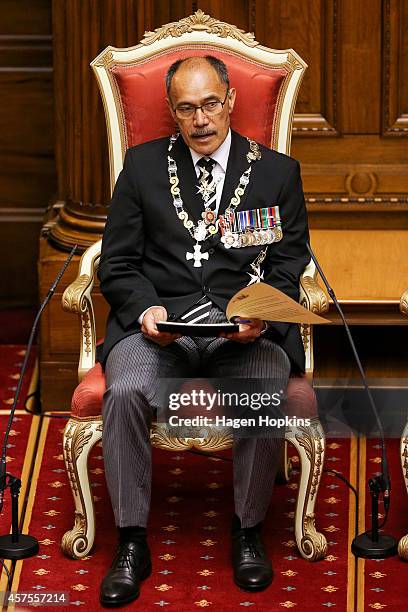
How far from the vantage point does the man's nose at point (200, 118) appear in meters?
3.87

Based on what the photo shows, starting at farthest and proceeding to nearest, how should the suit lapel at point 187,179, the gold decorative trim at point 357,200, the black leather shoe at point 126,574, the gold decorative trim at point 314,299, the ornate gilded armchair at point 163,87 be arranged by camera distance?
the gold decorative trim at point 357,200 → the ornate gilded armchair at point 163,87 → the suit lapel at point 187,179 → the gold decorative trim at point 314,299 → the black leather shoe at point 126,574

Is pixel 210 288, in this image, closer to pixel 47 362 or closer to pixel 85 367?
pixel 85 367

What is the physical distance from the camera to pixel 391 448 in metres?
4.58

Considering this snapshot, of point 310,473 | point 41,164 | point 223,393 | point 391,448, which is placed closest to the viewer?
point 223,393

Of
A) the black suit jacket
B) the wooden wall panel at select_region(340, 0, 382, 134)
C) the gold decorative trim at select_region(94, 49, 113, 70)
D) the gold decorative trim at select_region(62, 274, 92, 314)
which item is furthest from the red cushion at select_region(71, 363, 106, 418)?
the wooden wall panel at select_region(340, 0, 382, 134)

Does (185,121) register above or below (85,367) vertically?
above

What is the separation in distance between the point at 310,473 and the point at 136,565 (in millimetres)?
529

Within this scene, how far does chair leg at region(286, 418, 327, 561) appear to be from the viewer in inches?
150

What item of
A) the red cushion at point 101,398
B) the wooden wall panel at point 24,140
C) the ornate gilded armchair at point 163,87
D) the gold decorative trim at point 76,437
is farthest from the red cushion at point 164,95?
the wooden wall panel at point 24,140

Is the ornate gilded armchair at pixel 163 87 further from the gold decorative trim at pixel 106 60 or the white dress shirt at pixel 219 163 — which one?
the white dress shirt at pixel 219 163

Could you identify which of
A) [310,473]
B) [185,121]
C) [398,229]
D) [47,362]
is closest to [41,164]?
[47,362]

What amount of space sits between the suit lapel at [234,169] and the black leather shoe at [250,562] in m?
0.89

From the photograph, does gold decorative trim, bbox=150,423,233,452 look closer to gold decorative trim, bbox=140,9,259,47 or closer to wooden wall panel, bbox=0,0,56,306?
gold decorative trim, bbox=140,9,259,47

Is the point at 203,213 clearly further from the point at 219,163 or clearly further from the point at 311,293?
the point at 311,293
